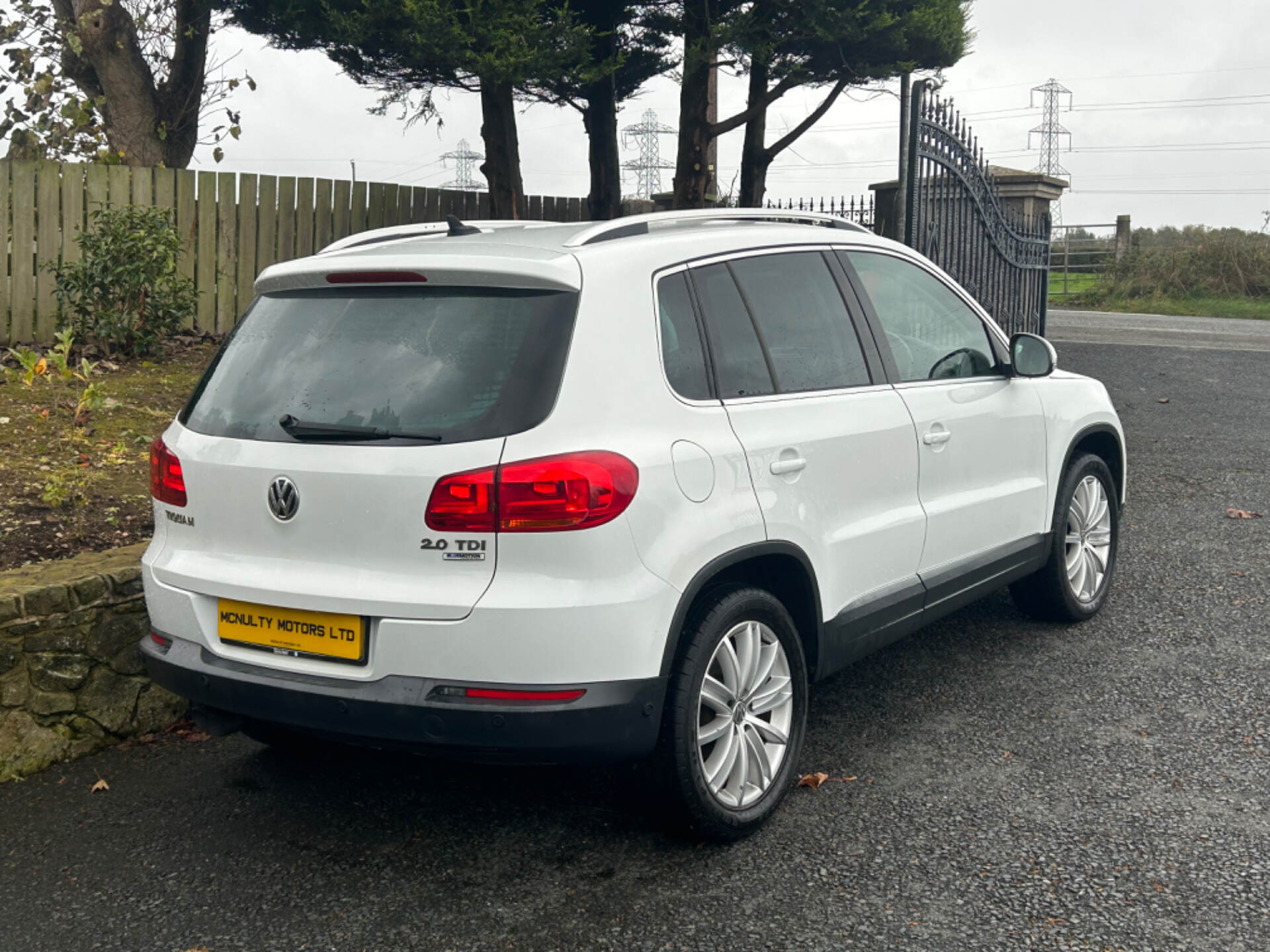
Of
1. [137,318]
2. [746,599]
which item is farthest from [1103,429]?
[137,318]

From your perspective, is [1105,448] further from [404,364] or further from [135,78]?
[135,78]

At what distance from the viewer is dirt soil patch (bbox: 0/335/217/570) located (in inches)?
215

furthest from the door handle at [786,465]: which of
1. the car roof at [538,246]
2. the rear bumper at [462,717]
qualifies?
the rear bumper at [462,717]

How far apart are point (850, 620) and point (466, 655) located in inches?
58.5

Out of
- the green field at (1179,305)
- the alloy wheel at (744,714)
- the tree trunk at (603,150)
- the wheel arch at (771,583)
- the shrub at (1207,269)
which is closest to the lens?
the wheel arch at (771,583)

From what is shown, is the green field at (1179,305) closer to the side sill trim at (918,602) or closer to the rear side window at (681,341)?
the side sill trim at (918,602)

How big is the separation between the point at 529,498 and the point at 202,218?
9.12 m

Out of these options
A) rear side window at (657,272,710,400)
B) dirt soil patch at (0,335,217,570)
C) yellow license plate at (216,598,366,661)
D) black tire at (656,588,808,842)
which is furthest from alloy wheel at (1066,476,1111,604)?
dirt soil patch at (0,335,217,570)

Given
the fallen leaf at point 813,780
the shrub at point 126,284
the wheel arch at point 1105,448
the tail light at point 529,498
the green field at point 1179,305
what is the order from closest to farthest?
the tail light at point 529,498, the fallen leaf at point 813,780, the wheel arch at point 1105,448, the shrub at point 126,284, the green field at point 1179,305

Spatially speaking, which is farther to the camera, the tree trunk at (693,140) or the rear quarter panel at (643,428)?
the tree trunk at (693,140)

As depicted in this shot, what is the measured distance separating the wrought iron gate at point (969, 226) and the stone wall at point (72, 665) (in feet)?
27.1

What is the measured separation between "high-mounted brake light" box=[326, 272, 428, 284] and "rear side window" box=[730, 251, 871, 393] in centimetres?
105

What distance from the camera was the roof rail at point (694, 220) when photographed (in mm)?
3676

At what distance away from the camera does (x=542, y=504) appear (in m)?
3.15
